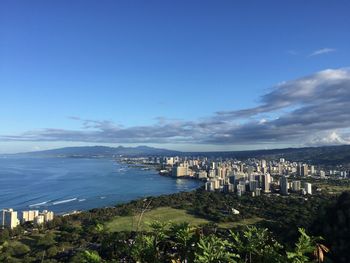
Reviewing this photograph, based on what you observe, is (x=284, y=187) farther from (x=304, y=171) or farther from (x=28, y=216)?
A: (x=28, y=216)

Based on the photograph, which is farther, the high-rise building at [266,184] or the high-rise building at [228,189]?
the high-rise building at [266,184]

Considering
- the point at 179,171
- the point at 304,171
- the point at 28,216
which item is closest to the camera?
the point at 28,216

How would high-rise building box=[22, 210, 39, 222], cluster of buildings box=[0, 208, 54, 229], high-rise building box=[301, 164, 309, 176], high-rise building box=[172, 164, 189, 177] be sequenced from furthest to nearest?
1. high-rise building box=[172, 164, 189, 177]
2. high-rise building box=[301, 164, 309, 176]
3. high-rise building box=[22, 210, 39, 222]
4. cluster of buildings box=[0, 208, 54, 229]

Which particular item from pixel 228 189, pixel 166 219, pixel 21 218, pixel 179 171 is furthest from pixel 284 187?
pixel 179 171

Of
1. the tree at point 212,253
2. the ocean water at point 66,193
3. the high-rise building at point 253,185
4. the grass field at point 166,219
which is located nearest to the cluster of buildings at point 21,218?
the grass field at point 166,219

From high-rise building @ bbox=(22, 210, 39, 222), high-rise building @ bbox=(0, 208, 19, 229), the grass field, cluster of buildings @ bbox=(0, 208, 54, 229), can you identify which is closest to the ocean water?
high-rise building @ bbox=(22, 210, 39, 222)

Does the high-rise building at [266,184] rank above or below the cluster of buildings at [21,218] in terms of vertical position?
above

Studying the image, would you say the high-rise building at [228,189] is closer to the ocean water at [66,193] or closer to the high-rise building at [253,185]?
the high-rise building at [253,185]

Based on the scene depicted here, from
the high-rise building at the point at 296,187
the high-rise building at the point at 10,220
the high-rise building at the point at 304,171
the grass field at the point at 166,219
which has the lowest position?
the grass field at the point at 166,219

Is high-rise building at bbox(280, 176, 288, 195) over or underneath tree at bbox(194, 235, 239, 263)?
underneath

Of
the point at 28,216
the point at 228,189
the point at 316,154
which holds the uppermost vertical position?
the point at 316,154

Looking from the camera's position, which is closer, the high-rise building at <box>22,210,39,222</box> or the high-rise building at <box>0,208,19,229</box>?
Result: the high-rise building at <box>0,208,19,229</box>

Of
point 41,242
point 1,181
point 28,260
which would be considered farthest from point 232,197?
point 1,181

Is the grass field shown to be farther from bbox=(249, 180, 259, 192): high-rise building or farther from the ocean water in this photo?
bbox=(249, 180, 259, 192): high-rise building
